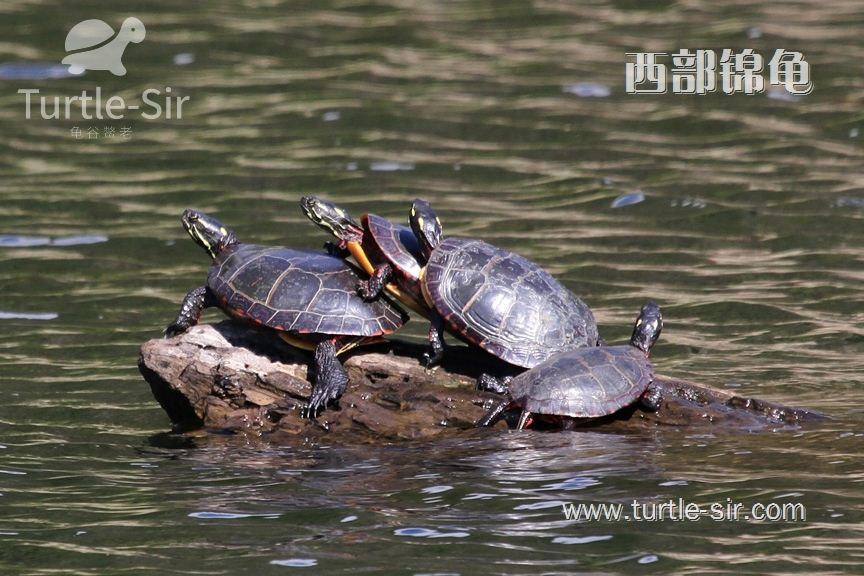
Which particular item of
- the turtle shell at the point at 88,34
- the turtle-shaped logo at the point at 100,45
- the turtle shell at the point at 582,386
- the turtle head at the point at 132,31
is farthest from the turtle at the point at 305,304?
the turtle shell at the point at 88,34

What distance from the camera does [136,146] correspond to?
13.7 metres

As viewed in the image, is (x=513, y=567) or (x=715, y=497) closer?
(x=513, y=567)

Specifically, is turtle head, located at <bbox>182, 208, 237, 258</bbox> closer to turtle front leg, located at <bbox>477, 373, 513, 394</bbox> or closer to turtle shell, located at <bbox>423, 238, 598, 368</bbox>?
turtle shell, located at <bbox>423, 238, 598, 368</bbox>

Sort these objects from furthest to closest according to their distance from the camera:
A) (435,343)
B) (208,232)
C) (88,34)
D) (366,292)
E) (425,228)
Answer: (88,34) → (208,232) → (425,228) → (366,292) → (435,343)

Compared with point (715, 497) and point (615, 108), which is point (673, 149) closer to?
point (615, 108)

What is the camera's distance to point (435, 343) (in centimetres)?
742

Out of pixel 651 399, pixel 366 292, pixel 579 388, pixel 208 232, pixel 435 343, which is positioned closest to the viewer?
pixel 579 388

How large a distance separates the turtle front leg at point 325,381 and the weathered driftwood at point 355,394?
0.09 m

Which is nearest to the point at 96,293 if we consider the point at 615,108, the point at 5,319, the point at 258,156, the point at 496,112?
the point at 5,319


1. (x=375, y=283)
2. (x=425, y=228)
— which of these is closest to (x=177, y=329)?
(x=375, y=283)

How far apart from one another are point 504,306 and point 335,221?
4.08 ft

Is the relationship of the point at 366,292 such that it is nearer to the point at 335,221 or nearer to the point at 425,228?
the point at 425,228

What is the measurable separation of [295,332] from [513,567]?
240 centimetres

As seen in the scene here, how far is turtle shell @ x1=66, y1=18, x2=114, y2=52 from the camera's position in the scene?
15.5 meters
